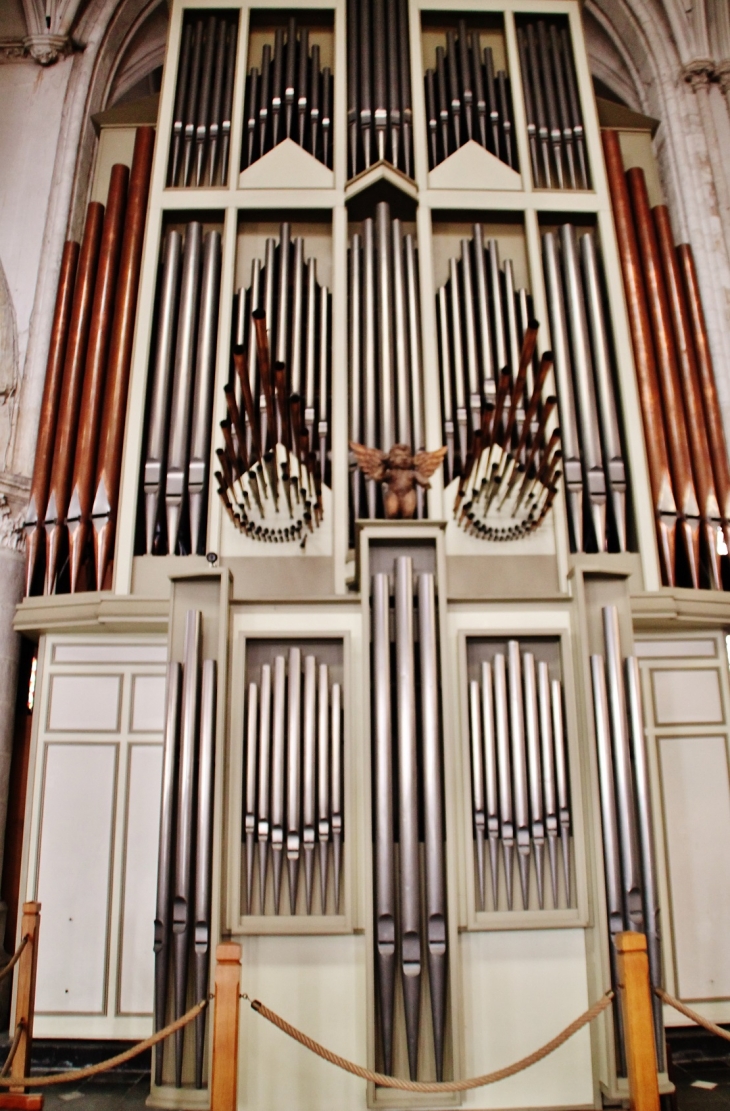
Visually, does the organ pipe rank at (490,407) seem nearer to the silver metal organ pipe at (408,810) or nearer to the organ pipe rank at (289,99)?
the silver metal organ pipe at (408,810)

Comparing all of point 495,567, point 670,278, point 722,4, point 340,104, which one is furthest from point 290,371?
point 722,4

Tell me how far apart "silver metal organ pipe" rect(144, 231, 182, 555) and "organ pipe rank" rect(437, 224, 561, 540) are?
2.14m

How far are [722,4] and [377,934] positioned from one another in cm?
922

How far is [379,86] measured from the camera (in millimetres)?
7777

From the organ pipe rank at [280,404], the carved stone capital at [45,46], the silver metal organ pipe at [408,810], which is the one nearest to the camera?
the silver metal organ pipe at [408,810]

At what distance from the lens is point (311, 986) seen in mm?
4367

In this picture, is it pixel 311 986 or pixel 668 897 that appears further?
pixel 668 897

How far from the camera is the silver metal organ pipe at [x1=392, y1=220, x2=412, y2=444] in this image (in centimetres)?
661

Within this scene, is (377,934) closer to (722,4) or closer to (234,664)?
(234,664)

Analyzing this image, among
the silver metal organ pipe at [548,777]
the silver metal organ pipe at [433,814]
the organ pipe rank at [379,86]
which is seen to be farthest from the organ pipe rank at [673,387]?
the silver metal organ pipe at [433,814]

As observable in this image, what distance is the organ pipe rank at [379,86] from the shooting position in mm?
7539

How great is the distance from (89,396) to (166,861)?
3921mm

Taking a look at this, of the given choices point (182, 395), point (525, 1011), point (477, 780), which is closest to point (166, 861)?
point (477, 780)

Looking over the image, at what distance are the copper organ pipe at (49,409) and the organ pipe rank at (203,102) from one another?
3.88 feet
